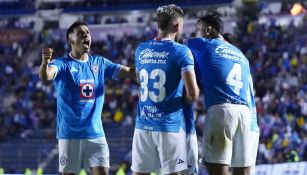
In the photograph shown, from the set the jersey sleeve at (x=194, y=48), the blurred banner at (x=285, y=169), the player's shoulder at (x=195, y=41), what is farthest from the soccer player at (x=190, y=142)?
the blurred banner at (x=285, y=169)

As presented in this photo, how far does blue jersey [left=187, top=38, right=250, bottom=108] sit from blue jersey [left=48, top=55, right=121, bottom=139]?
3.68 feet

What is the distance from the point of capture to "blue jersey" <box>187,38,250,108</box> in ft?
23.1

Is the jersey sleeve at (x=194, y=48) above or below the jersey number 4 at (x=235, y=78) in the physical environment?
above

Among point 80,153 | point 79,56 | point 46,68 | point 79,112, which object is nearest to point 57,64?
point 79,56

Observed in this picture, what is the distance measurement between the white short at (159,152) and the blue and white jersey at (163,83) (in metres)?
0.06

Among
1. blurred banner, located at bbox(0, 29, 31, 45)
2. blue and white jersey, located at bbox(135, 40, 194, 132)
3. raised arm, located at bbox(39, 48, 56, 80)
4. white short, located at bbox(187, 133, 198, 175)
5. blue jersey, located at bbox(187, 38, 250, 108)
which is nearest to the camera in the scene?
blue and white jersey, located at bbox(135, 40, 194, 132)

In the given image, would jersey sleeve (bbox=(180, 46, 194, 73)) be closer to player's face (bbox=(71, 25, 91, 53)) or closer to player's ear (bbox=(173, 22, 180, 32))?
player's ear (bbox=(173, 22, 180, 32))

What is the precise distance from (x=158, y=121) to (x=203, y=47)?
2.81ft

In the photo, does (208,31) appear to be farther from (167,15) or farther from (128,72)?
(128,72)

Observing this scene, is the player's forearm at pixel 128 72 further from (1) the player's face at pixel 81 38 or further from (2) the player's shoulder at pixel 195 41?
(2) the player's shoulder at pixel 195 41

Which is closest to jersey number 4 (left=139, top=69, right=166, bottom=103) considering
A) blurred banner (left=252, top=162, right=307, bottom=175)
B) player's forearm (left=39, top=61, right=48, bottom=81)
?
player's forearm (left=39, top=61, right=48, bottom=81)

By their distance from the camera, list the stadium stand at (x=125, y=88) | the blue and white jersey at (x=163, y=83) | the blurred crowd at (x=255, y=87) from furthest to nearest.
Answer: the stadium stand at (x=125, y=88), the blurred crowd at (x=255, y=87), the blue and white jersey at (x=163, y=83)

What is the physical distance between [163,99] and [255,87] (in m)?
15.9

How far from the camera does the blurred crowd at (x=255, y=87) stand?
63.8ft
